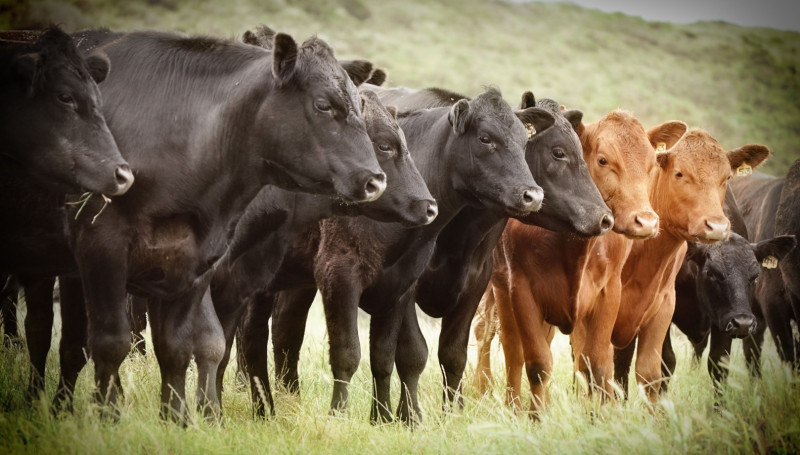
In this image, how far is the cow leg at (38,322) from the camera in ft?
21.7

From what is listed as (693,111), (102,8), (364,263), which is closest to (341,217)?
(364,263)

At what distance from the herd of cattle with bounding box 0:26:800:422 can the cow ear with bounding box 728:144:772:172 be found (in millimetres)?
18

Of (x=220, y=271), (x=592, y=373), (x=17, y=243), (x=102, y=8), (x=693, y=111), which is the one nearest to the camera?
(x=17, y=243)

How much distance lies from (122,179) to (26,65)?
79cm

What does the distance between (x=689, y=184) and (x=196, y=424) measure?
4354mm

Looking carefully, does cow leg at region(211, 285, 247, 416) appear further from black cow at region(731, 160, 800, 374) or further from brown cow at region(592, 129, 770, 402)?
black cow at region(731, 160, 800, 374)

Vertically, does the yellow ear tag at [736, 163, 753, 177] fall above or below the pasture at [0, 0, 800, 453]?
above

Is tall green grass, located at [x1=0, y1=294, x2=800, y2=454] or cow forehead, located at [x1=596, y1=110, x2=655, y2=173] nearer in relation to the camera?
tall green grass, located at [x1=0, y1=294, x2=800, y2=454]

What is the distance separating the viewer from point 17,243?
5.57 m

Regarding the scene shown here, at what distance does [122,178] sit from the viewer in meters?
4.79

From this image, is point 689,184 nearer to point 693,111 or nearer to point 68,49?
point 68,49

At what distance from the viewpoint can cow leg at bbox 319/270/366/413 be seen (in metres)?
6.59

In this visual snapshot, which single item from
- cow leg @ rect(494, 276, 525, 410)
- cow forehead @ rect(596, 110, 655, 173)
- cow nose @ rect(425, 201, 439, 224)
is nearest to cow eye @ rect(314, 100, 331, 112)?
cow nose @ rect(425, 201, 439, 224)

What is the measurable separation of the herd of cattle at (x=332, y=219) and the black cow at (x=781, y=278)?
1.7 inches
